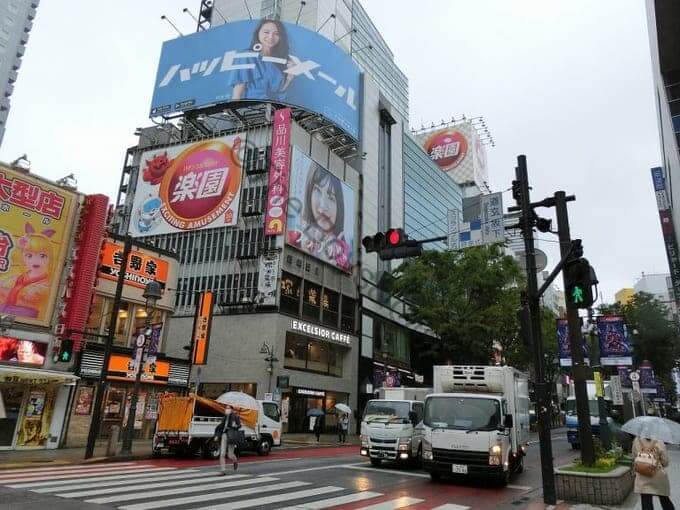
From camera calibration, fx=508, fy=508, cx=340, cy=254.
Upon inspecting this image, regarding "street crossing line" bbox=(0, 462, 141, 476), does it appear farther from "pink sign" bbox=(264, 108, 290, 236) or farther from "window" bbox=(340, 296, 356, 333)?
"window" bbox=(340, 296, 356, 333)

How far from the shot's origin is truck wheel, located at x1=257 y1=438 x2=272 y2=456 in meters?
20.5

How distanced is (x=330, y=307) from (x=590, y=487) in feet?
102

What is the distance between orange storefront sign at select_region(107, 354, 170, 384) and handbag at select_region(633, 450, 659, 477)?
1938 cm

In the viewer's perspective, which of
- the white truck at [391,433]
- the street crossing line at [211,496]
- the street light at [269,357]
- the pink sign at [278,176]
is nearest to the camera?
the street crossing line at [211,496]

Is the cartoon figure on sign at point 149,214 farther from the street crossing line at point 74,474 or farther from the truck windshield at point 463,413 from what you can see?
the truck windshield at point 463,413

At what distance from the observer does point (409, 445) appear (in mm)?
16406

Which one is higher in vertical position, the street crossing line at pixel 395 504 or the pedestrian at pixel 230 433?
the pedestrian at pixel 230 433

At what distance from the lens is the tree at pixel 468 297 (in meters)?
36.5

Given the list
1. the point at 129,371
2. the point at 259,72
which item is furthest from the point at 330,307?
the point at 259,72

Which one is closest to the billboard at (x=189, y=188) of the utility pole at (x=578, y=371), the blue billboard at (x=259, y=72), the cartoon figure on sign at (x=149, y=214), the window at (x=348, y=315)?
the cartoon figure on sign at (x=149, y=214)

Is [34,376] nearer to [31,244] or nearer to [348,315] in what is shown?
[31,244]

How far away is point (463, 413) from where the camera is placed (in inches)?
540

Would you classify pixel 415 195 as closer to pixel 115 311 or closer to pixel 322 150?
pixel 322 150

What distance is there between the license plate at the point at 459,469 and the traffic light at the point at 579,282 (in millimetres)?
5164
